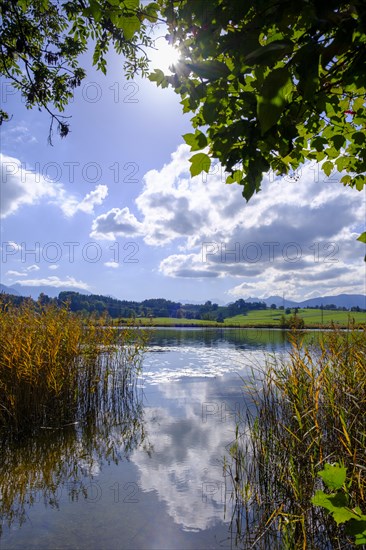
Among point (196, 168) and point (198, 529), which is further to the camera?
point (198, 529)

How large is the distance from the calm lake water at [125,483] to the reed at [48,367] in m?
0.62

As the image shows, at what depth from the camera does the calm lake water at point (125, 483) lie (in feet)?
17.4

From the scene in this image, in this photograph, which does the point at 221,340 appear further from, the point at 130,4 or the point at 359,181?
the point at 130,4

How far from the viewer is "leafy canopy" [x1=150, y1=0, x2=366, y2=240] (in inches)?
45.5

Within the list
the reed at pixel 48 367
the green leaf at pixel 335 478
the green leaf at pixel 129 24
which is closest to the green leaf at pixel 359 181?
the green leaf at pixel 129 24

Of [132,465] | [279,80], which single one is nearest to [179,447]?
[132,465]

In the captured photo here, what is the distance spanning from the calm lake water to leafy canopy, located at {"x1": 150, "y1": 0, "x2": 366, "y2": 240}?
5281mm

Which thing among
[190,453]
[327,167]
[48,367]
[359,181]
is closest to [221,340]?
[48,367]

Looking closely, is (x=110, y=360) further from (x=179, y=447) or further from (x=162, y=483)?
(x=162, y=483)

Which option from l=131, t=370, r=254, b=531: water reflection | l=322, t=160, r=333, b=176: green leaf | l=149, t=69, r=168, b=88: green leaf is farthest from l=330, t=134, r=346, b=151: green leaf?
l=131, t=370, r=254, b=531: water reflection

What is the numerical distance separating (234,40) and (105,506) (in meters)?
6.72

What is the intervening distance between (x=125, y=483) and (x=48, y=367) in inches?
138

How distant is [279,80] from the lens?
112cm

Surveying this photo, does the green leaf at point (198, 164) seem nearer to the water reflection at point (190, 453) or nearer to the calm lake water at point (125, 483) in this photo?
the calm lake water at point (125, 483)
